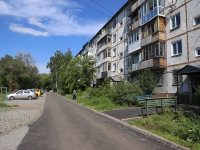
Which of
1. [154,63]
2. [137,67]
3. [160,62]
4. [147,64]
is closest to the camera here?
[160,62]

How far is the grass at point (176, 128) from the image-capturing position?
5766 millimetres

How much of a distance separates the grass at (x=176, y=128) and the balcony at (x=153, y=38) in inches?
484

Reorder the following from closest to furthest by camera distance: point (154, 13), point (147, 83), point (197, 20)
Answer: point (197, 20) → point (147, 83) → point (154, 13)

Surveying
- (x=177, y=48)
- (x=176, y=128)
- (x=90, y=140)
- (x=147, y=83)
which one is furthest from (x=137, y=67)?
(x=90, y=140)

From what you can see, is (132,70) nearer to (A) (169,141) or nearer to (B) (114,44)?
(B) (114,44)

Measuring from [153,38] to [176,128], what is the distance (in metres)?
15.6

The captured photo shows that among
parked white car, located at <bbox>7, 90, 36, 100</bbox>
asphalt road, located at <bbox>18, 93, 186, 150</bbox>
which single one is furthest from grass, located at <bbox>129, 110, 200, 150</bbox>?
parked white car, located at <bbox>7, 90, 36, 100</bbox>

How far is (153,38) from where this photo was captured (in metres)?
20.8

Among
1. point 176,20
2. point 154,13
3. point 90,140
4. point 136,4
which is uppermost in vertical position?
point 136,4

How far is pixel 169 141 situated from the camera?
6051 millimetres

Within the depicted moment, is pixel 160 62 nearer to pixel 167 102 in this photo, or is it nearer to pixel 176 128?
pixel 167 102

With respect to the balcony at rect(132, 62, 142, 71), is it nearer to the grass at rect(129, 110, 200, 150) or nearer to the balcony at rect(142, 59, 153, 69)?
the balcony at rect(142, 59, 153, 69)

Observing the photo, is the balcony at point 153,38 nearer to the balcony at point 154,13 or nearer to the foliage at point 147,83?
the balcony at point 154,13

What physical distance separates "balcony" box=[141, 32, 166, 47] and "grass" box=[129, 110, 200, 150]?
484 inches
